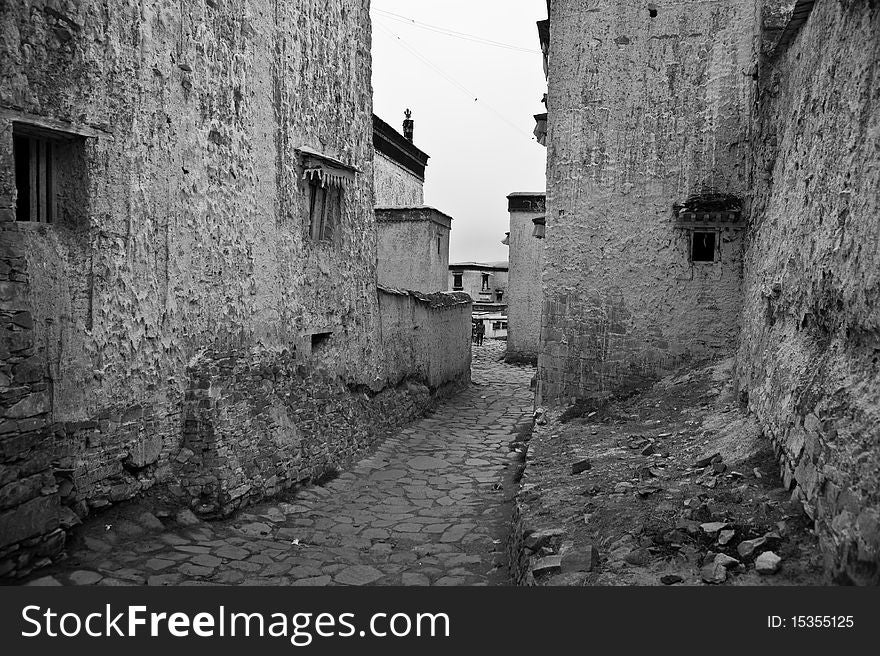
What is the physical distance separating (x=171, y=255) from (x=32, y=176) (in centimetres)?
118

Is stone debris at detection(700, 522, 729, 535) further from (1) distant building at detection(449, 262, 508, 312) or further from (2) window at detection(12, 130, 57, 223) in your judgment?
(1) distant building at detection(449, 262, 508, 312)

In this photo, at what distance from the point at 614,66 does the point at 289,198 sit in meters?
4.55

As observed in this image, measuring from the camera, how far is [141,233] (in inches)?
211

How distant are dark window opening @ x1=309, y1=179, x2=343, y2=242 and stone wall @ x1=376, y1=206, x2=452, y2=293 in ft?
21.5

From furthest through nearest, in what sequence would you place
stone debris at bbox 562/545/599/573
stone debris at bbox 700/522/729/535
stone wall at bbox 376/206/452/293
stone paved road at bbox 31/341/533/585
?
stone wall at bbox 376/206/452/293 < stone paved road at bbox 31/341/533/585 < stone debris at bbox 562/545/599/573 < stone debris at bbox 700/522/729/535

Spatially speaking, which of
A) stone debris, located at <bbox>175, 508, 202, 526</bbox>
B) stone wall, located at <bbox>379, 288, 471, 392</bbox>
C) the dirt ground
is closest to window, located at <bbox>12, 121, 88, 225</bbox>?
stone debris, located at <bbox>175, 508, 202, 526</bbox>

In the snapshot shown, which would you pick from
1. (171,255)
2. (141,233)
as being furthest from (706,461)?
(141,233)

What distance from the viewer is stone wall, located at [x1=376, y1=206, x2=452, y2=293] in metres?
15.1

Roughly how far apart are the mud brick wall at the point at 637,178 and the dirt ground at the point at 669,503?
52.3 inches

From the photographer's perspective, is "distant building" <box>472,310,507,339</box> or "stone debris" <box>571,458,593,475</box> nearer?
"stone debris" <box>571,458,593,475</box>

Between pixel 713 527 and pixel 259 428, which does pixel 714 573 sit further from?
pixel 259 428

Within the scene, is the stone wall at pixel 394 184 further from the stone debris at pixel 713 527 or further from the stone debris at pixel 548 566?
the stone debris at pixel 713 527

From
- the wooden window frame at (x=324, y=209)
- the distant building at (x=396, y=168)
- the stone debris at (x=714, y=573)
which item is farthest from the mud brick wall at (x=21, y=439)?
the distant building at (x=396, y=168)

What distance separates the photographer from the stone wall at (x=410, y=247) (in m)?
15.1
